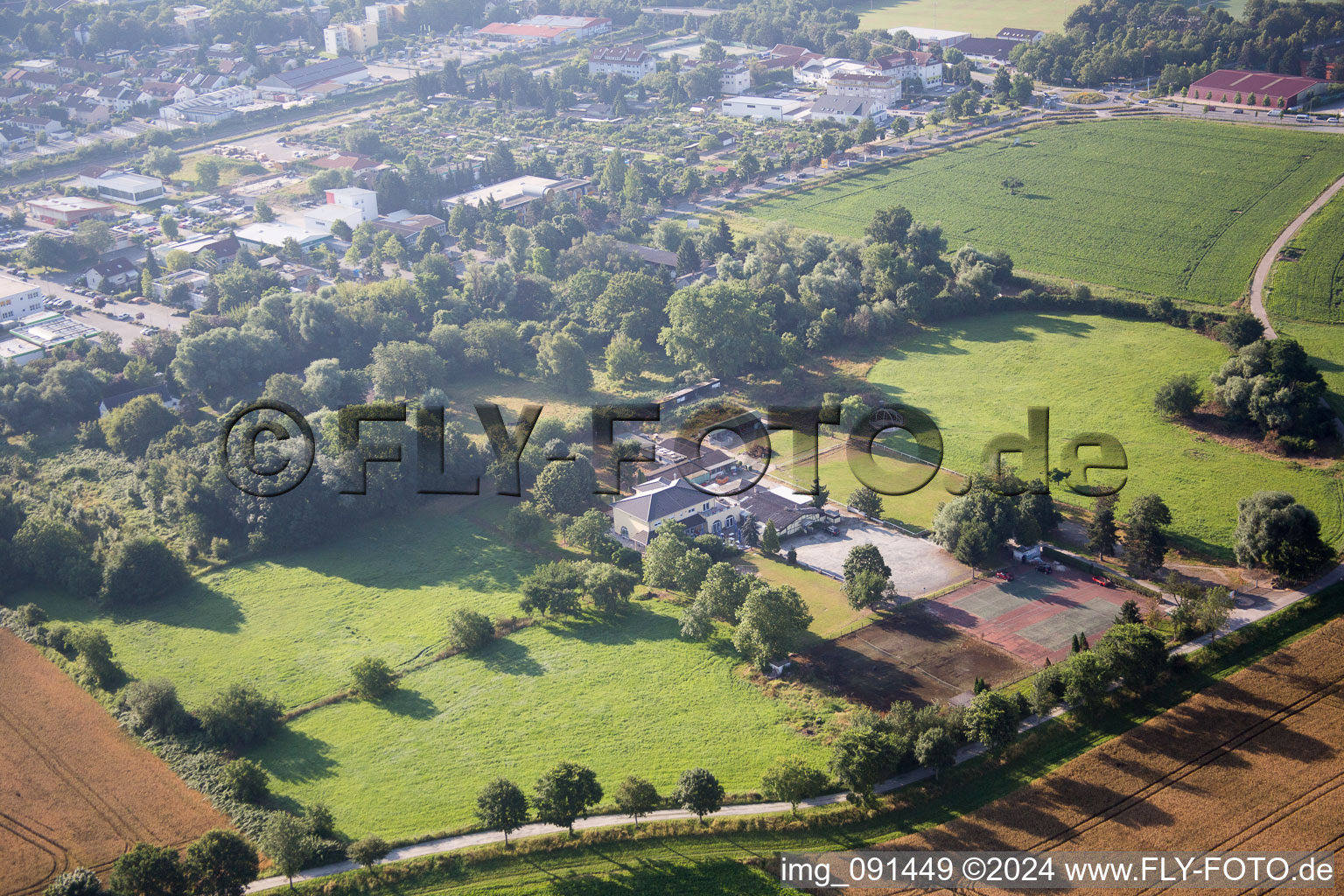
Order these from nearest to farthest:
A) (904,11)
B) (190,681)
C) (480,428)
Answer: (190,681)
(480,428)
(904,11)

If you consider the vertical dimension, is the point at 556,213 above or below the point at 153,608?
above

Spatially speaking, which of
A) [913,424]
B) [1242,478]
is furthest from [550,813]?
[1242,478]

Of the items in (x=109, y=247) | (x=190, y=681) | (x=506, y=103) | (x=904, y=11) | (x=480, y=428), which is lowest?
(x=190, y=681)

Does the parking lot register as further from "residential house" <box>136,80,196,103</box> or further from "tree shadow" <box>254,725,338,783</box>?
"residential house" <box>136,80,196,103</box>

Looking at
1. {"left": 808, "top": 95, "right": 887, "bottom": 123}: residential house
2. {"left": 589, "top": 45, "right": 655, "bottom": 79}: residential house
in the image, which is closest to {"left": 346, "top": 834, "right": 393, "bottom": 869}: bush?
{"left": 808, "top": 95, "right": 887, "bottom": 123}: residential house

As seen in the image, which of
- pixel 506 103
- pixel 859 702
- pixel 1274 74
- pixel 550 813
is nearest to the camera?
pixel 550 813

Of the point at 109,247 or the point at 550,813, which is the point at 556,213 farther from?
the point at 550,813
